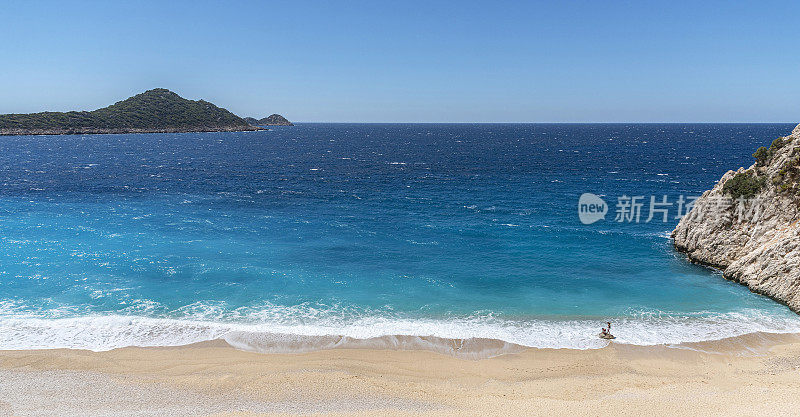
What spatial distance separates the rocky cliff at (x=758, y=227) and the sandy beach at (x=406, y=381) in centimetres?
716

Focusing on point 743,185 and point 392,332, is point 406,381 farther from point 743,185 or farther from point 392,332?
point 743,185

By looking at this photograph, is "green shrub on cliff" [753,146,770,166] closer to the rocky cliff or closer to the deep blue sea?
the rocky cliff

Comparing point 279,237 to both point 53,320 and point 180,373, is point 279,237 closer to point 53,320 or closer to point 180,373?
point 53,320

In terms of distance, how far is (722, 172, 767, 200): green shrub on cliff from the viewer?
38.0m

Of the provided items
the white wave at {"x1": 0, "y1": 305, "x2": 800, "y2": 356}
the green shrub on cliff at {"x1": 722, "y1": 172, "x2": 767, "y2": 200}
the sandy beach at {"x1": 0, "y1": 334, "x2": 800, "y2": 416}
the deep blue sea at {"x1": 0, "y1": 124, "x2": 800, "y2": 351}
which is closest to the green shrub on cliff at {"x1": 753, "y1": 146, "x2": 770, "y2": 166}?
the green shrub on cliff at {"x1": 722, "y1": 172, "x2": 767, "y2": 200}

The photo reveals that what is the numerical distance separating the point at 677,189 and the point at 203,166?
Result: 347 ft

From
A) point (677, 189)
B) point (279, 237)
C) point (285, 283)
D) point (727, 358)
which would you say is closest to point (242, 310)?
point (285, 283)

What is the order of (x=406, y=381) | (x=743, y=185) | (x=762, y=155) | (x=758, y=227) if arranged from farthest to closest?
1. (x=762, y=155)
2. (x=743, y=185)
3. (x=758, y=227)
4. (x=406, y=381)

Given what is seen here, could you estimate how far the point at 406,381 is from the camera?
912 inches

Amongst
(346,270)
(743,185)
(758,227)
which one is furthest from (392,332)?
(743,185)

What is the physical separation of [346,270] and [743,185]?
36398 millimetres

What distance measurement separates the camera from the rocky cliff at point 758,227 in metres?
32.1

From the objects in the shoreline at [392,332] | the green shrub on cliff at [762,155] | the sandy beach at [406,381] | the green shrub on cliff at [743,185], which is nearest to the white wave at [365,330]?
the shoreline at [392,332]

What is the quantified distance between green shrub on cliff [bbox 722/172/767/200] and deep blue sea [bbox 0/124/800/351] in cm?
751
